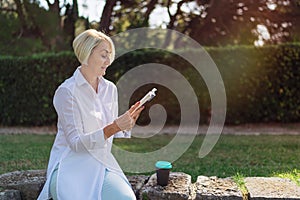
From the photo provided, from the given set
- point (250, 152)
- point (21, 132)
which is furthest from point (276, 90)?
point (21, 132)

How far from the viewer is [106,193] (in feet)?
6.87

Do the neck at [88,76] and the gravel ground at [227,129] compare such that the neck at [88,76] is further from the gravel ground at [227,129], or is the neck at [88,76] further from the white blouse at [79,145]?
the gravel ground at [227,129]

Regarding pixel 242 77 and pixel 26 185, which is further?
pixel 242 77

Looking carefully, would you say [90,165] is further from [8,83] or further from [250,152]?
[8,83]

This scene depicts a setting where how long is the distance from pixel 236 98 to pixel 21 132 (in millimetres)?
3478

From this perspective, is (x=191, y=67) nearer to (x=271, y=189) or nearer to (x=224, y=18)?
(x=224, y=18)

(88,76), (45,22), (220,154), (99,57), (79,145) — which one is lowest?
(220,154)

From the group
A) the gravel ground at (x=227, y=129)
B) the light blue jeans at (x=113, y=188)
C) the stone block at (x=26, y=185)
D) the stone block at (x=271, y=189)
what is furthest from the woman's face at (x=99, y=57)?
the gravel ground at (x=227, y=129)

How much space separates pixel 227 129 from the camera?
→ 7.06m

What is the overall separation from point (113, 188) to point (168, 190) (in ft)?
1.41

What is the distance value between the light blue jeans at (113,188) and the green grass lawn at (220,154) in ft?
4.70

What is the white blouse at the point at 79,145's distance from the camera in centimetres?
208

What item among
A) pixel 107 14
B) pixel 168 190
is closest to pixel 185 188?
pixel 168 190

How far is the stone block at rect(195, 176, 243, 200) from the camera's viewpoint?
234cm
